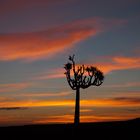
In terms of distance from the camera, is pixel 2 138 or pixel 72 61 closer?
pixel 2 138

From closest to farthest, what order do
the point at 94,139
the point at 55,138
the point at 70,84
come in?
the point at 94,139 < the point at 55,138 < the point at 70,84

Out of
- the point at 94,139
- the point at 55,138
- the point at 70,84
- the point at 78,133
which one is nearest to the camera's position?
the point at 94,139

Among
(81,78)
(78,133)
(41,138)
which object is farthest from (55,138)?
(81,78)

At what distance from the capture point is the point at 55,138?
25.1 meters

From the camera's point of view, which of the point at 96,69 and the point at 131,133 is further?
the point at 96,69

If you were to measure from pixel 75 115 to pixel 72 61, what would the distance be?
16.8ft

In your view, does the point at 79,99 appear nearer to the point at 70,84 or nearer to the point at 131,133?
the point at 70,84

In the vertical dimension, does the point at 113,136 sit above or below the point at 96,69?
below

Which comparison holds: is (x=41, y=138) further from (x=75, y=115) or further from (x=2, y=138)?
(x=75, y=115)

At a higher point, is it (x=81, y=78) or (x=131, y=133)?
(x=81, y=78)

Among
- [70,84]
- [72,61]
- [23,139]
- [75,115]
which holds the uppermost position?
[72,61]

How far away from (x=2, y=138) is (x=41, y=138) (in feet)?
10.1

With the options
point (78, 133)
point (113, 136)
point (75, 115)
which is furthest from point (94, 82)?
point (113, 136)

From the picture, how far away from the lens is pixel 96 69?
3192 cm
